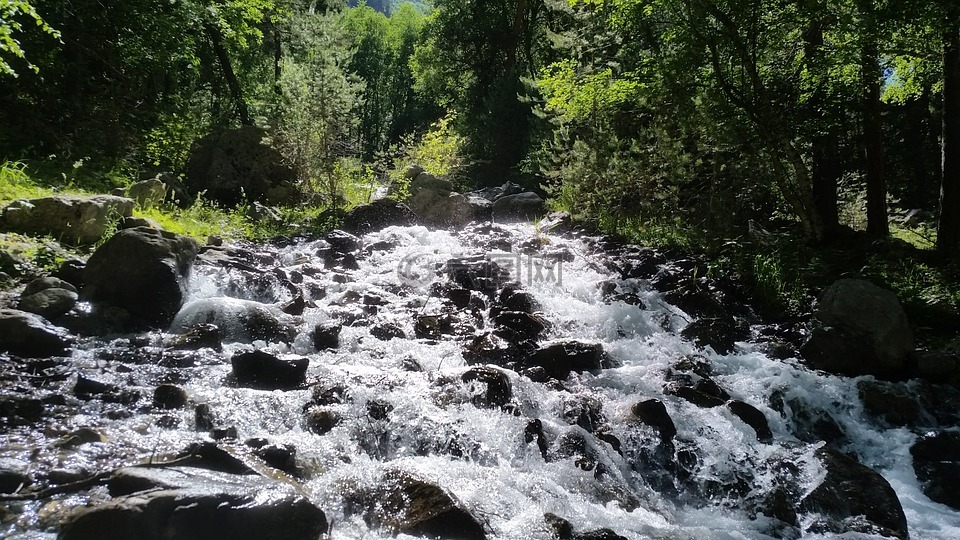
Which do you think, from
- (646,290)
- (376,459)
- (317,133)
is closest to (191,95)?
(317,133)

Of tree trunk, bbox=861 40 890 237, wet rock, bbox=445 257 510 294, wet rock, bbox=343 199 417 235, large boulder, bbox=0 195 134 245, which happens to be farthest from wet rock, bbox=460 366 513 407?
tree trunk, bbox=861 40 890 237

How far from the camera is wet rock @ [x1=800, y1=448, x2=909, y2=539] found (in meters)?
4.99

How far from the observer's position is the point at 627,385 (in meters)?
7.38

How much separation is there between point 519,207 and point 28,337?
14466 millimetres

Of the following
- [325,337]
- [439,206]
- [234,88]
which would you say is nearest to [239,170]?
[439,206]

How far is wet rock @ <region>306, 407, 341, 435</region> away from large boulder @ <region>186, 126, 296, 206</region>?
11118 millimetres

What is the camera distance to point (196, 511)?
3.68 m

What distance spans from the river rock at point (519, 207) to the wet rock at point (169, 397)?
13.2 m

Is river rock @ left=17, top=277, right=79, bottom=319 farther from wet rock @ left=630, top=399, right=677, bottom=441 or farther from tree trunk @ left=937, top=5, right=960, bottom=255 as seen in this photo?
tree trunk @ left=937, top=5, right=960, bottom=255

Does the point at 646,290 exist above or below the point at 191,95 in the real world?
below

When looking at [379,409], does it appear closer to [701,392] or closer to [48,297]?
[701,392]

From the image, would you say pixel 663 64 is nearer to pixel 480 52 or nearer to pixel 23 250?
pixel 23 250

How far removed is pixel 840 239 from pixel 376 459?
1018 cm

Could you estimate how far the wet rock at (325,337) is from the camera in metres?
7.68
